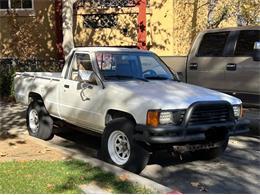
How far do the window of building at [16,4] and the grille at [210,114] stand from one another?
13.2m

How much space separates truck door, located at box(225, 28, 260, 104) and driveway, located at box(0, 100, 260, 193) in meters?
1.11

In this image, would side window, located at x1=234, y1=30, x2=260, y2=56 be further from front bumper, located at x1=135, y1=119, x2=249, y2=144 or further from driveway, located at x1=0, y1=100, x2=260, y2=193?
front bumper, located at x1=135, y1=119, x2=249, y2=144

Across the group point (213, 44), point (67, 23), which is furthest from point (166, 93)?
point (67, 23)

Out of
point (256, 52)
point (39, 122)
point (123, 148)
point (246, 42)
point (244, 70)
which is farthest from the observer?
point (246, 42)

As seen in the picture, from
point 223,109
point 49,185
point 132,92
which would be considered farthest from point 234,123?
point 49,185

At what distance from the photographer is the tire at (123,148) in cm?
646

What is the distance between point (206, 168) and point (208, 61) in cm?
404

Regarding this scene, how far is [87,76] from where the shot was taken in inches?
296

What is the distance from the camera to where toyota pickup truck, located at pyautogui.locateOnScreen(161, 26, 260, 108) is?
9945 millimetres

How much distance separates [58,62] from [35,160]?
10436mm

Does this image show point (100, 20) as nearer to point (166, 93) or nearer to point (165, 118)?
point (166, 93)

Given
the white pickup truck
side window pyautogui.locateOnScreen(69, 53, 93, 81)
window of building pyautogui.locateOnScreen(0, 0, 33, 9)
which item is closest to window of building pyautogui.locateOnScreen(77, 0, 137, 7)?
window of building pyautogui.locateOnScreen(0, 0, 33, 9)

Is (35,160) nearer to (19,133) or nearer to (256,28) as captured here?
(19,133)

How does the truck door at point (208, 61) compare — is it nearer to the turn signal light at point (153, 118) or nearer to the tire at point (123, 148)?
the tire at point (123, 148)
